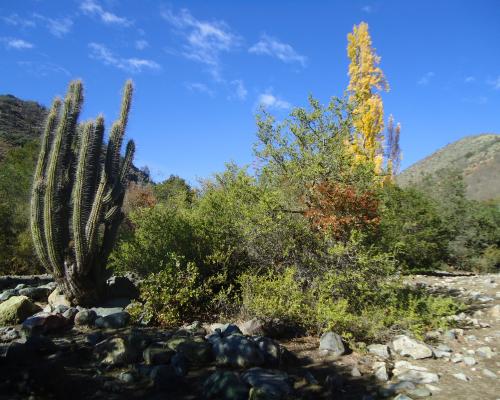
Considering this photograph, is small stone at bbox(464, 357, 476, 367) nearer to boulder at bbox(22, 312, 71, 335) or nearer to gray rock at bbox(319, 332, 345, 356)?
gray rock at bbox(319, 332, 345, 356)

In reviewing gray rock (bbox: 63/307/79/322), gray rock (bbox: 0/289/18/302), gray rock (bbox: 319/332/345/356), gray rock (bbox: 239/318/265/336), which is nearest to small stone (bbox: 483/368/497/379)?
gray rock (bbox: 319/332/345/356)

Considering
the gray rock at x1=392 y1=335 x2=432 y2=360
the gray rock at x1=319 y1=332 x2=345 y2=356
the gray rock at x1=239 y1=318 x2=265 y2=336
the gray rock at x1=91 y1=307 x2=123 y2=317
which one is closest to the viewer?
the gray rock at x1=392 y1=335 x2=432 y2=360

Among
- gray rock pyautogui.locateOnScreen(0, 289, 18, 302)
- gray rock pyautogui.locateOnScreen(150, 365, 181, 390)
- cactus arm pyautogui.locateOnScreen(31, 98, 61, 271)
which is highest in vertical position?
cactus arm pyautogui.locateOnScreen(31, 98, 61, 271)

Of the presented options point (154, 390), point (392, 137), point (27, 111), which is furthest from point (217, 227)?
point (27, 111)

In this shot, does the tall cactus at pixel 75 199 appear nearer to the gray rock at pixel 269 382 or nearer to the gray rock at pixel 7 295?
the gray rock at pixel 7 295

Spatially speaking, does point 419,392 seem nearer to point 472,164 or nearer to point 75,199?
point 75,199

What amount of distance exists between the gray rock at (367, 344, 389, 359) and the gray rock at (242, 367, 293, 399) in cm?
136

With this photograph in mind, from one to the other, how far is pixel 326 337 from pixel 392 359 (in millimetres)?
807

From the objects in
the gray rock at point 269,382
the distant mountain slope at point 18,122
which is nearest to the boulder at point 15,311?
the gray rock at point 269,382

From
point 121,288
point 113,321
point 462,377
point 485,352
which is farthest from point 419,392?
point 121,288

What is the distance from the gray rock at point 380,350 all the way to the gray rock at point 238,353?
140 cm

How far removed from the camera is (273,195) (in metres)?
6.63

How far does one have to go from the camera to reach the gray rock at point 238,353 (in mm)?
4691

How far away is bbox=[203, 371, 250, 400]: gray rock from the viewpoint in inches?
150
